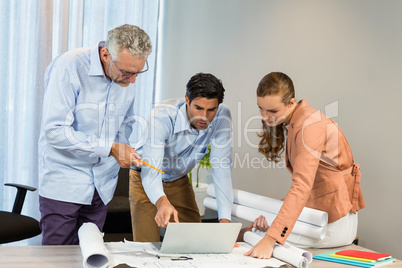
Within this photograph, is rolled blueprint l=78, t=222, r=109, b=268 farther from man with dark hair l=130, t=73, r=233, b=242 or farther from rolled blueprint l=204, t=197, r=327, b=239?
rolled blueprint l=204, t=197, r=327, b=239

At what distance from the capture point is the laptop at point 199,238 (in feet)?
4.83

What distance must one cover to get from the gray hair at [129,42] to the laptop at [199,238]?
2.36 ft

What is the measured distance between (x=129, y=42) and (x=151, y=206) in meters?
0.84

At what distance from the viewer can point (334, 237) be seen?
1848mm

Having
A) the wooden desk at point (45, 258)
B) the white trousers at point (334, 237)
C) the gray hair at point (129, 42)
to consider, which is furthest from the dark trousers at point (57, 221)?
the white trousers at point (334, 237)

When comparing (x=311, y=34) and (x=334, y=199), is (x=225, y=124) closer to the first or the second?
(x=334, y=199)

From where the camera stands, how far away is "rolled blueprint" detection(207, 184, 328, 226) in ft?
5.76

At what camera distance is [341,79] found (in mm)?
2668

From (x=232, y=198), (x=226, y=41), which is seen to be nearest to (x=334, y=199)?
(x=232, y=198)

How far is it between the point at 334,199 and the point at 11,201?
9.94 feet

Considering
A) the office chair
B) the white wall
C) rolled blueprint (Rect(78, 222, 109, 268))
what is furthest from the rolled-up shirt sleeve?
the office chair

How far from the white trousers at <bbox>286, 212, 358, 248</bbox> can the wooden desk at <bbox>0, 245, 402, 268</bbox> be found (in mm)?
173

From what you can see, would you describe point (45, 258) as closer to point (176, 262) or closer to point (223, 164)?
point (176, 262)

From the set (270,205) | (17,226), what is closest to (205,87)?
(270,205)
